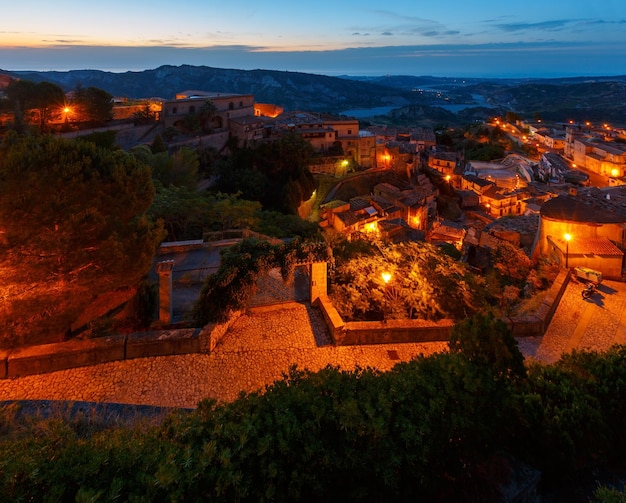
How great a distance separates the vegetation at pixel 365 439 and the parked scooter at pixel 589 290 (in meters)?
5.24

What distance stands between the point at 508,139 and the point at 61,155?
58.9 meters

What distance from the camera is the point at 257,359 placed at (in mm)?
7410

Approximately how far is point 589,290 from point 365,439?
338 inches

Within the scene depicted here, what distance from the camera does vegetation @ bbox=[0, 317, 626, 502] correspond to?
338 cm

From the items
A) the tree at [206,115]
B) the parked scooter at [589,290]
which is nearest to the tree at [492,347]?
the parked scooter at [589,290]

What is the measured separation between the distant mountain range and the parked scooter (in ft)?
300

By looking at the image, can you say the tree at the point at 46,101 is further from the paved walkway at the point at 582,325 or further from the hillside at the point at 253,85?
the hillside at the point at 253,85

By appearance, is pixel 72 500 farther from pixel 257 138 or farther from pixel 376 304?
pixel 257 138

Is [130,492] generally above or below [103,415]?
above

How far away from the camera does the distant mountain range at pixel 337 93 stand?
3912 inches

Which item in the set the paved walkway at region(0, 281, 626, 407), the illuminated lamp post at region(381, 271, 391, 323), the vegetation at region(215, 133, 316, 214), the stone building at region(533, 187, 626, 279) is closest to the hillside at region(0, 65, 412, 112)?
the vegetation at region(215, 133, 316, 214)

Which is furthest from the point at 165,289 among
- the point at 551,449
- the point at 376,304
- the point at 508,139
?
the point at 508,139

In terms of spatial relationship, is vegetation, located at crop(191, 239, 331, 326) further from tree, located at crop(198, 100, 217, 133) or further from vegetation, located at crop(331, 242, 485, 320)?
tree, located at crop(198, 100, 217, 133)

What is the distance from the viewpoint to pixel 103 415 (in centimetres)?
557
